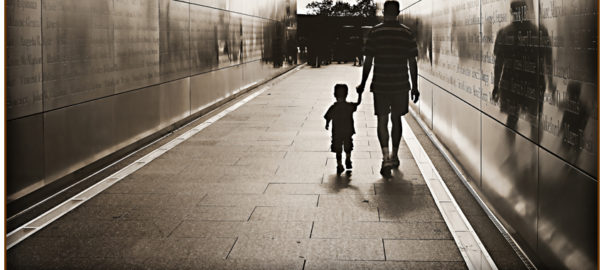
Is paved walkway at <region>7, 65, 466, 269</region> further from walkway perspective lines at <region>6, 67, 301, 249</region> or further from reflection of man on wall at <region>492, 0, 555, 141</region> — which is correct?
reflection of man on wall at <region>492, 0, 555, 141</region>

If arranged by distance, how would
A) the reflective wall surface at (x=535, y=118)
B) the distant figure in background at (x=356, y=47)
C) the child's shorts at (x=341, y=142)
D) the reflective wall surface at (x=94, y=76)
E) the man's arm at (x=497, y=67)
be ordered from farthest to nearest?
the distant figure in background at (x=356, y=47) < the child's shorts at (x=341, y=142) < the reflective wall surface at (x=94, y=76) < the man's arm at (x=497, y=67) < the reflective wall surface at (x=535, y=118)

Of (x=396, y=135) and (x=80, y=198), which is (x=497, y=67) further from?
(x=80, y=198)

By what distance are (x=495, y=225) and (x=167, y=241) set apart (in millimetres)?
2551

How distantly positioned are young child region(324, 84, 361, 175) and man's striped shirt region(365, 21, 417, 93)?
39 centimetres

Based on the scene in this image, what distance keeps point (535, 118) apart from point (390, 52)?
127 inches

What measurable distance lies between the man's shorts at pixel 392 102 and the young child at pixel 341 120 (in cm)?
23

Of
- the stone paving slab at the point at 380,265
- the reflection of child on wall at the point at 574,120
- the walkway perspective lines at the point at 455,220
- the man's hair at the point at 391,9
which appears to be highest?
the man's hair at the point at 391,9

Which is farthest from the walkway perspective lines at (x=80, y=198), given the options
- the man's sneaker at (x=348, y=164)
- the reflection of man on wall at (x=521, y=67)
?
the reflection of man on wall at (x=521, y=67)

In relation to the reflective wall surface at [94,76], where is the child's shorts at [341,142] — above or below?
below

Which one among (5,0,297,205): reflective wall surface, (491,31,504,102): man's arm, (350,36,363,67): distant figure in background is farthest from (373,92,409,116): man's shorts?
(350,36,363,67): distant figure in background

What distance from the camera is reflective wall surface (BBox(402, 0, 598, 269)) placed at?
382cm

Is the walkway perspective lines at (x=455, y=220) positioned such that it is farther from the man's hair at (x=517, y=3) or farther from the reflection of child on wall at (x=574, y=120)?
the man's hair at (x=517, y=3)

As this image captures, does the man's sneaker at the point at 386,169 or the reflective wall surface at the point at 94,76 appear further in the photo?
the man's sneaker at the point at 386,169

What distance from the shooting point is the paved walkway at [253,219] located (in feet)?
16.1
